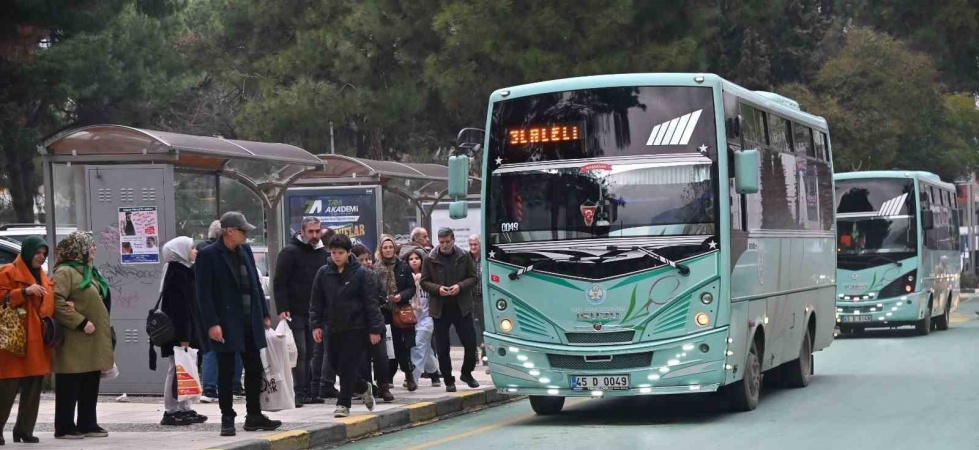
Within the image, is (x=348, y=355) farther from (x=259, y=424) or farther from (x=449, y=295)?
(x=449, y=295)

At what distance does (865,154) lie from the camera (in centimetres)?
4338

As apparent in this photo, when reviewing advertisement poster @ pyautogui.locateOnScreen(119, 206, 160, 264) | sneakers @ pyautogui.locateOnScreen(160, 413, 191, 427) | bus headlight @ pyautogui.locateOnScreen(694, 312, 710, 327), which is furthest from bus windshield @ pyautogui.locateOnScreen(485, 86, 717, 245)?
advertisement poster @ pyautogui.locateOnScreen(119, 206, 160, 264)

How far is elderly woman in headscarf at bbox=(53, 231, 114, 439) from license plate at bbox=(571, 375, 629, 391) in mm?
4069

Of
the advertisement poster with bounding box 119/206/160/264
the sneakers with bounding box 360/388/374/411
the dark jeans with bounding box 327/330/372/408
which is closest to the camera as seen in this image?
the dark jeans with bounding box 327/330/372/408

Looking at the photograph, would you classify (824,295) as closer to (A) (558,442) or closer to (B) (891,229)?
(A) (558,442)

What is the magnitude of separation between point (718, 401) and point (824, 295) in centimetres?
364

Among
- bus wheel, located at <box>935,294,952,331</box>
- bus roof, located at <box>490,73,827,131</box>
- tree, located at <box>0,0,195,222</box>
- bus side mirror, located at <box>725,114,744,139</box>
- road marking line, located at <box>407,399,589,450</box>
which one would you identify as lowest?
bus wheel, located at <box>935,294,952,331</box>

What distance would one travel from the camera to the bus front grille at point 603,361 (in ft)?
44.0

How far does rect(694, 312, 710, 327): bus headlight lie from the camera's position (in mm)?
13383

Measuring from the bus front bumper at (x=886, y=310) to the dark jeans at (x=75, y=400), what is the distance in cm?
1881

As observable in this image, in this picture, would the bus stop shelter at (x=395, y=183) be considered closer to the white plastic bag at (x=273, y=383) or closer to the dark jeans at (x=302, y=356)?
the dark jeans at (x=302, y=356)

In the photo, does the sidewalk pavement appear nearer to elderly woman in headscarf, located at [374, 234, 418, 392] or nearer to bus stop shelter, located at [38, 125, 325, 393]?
elderly woman in headscarf, located at [374, 234, 418, 392]

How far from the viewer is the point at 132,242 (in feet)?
52.9

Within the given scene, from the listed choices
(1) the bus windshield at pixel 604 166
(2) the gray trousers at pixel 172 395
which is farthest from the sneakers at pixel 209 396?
(1) the bus windshield at pixel 604 166
